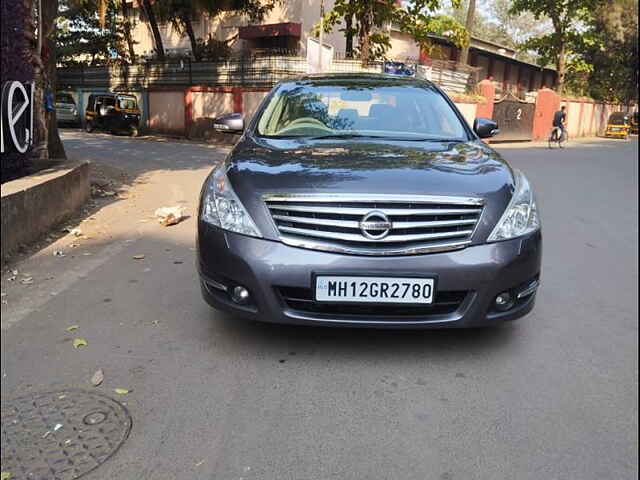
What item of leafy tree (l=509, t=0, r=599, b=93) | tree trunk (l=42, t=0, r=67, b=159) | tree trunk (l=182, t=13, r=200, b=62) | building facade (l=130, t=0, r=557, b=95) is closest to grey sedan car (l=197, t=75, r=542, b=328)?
tree trunk (l=42, t=0, r=67, b=159)

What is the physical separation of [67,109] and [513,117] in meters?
20.8

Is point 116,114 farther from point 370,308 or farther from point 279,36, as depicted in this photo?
point 370,308

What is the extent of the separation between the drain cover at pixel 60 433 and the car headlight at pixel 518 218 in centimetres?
202

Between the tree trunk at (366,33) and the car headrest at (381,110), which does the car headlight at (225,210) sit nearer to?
the car headrest at (381,110)

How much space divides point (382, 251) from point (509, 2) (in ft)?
104

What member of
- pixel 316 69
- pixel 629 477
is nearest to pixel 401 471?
pixel 629 477

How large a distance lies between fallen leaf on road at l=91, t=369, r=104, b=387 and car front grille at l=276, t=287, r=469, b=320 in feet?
3.31

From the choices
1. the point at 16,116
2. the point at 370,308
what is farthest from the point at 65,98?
the point at 370,308

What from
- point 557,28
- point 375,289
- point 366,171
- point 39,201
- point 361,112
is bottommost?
point 39,201

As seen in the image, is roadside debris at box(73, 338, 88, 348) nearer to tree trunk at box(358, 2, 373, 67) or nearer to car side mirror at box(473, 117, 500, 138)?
car side mirror at box(473, 117, 500, 138)

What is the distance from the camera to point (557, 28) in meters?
Answer: 32.5

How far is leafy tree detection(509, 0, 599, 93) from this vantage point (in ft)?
95.4

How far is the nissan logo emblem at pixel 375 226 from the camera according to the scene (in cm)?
303

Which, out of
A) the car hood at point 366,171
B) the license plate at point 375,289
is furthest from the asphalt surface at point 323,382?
the car hood at point 366,171
